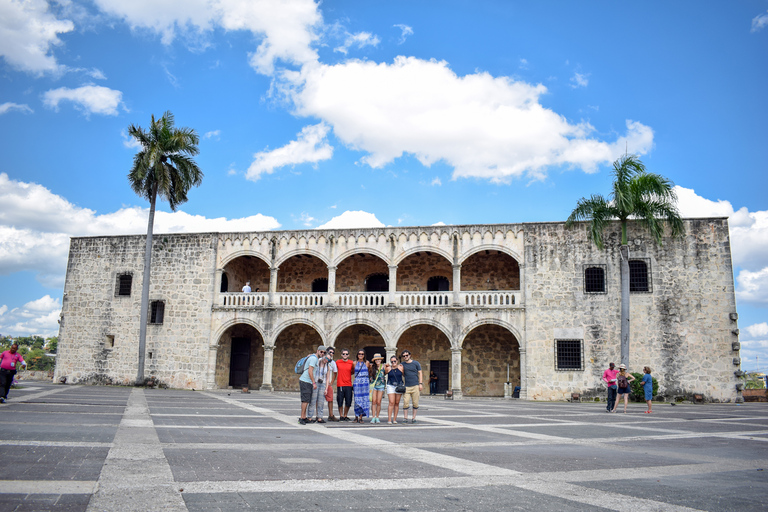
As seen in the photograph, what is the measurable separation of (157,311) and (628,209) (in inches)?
852

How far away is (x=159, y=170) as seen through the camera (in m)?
25.5

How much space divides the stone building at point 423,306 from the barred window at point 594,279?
0.04m

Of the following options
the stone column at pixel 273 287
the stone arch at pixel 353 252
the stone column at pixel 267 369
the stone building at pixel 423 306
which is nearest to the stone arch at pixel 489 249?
the stone building at pixel 423 306

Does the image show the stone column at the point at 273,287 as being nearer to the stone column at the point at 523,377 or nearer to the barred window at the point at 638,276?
the stone column at the point at 523,377

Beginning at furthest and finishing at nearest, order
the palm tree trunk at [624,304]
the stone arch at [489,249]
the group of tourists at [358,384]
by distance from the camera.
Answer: the stone arch at [489,249] → the palm tree trunk at [624,304] → the group of tourists at [358,384]

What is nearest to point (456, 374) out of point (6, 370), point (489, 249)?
point (489, 249)

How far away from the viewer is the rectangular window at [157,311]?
89.4 ft

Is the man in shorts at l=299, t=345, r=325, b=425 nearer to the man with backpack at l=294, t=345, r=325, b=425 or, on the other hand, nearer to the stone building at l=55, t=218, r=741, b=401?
the man with backpack at l=294, t=345, r=325, b=425

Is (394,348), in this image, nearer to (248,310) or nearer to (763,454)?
(248,310)

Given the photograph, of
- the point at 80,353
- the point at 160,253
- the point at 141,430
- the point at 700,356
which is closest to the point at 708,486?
the point at 141,430

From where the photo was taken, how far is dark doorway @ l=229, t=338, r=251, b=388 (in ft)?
92.0

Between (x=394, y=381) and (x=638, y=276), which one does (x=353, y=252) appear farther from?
(x=394, y=381)

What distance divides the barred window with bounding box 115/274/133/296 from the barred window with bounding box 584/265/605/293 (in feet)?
69.8

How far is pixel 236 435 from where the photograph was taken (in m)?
8.96
